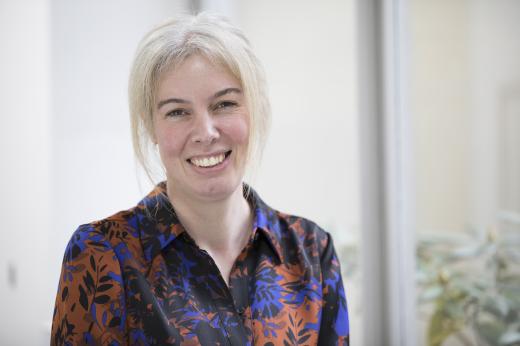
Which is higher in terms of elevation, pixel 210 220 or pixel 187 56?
pixel 187 56

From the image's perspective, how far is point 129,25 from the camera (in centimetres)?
199

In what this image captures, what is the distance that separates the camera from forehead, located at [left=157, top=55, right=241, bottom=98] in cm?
108

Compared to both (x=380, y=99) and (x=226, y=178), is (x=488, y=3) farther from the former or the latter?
(x=226, y=178)

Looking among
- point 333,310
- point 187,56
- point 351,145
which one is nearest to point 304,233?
point 333,310

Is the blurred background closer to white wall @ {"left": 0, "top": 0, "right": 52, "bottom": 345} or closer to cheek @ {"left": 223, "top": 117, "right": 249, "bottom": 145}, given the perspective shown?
white wall @ {"left": 0, "top": 0, "right": 52, "bottom": 345}

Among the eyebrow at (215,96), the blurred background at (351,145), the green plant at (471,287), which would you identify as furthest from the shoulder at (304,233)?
the green plant at (471,287)

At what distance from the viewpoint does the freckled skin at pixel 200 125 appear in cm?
108

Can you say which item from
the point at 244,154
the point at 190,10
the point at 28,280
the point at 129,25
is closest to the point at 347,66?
the point at 190,10

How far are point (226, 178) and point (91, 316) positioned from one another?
396 millimetres

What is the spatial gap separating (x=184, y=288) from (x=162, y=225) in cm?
15

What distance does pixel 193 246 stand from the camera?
3.71ft

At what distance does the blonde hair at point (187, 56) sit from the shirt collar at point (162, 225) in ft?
0.32

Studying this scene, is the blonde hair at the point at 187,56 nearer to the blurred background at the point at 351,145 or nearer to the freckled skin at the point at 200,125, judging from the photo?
the freckled skin at the point at 200,125

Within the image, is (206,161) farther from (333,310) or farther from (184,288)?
(333,310)
